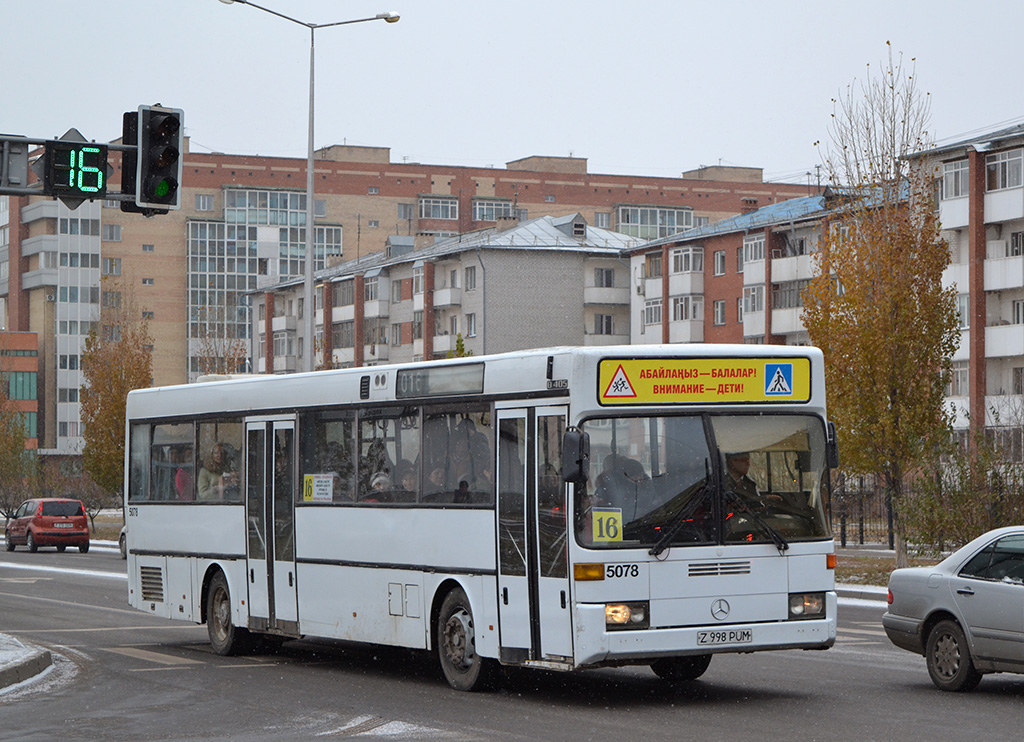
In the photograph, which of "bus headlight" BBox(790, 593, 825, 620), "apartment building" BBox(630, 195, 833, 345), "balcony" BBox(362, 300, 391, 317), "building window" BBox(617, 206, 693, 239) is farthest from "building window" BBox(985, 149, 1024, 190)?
"building window" BBox(617, 206, 693, 239)

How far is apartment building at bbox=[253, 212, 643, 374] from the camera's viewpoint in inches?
3629

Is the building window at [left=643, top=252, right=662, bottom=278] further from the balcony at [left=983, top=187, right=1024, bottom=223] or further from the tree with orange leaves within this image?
the tree with orange leaves

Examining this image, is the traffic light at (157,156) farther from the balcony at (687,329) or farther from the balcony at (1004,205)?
the balcony at (687,329)

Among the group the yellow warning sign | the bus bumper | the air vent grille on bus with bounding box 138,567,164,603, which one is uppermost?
the yellow warning sign

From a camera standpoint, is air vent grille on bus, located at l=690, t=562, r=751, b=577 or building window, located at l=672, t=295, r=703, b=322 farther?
building window, located at l=672, t=295, r=703, b=322

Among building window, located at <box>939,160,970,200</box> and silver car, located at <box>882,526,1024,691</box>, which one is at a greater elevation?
building window, located at <box>939,160,970,200</box>

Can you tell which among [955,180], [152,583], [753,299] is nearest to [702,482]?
[152,583]

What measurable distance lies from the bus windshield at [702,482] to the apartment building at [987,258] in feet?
173

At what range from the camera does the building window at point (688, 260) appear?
87250mm

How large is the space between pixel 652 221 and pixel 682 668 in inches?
4947

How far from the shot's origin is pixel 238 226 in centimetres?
12950

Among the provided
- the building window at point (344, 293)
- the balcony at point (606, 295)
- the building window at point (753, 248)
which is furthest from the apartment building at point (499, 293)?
the building window at point (753, 248)

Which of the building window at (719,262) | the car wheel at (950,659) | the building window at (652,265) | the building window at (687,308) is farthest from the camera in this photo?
the building window at (652,265)

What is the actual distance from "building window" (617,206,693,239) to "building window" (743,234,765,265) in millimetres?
53576
